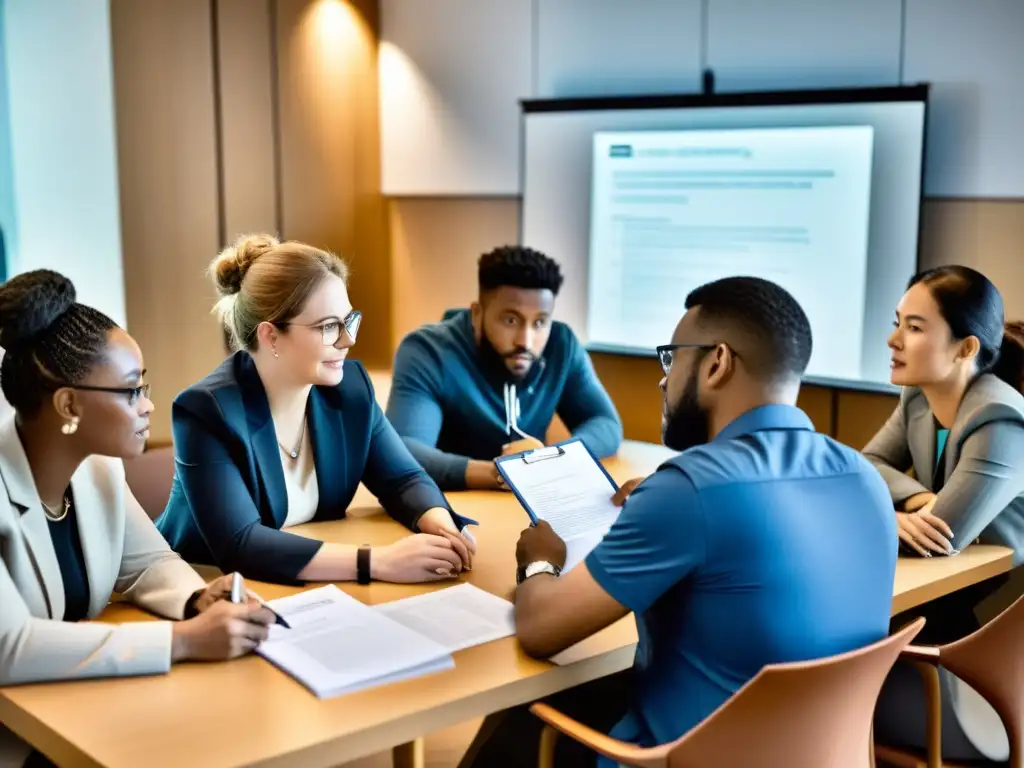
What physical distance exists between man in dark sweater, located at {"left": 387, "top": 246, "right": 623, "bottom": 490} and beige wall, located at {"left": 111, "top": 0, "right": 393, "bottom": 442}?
1.91 metres

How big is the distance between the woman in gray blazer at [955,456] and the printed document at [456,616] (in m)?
0.85

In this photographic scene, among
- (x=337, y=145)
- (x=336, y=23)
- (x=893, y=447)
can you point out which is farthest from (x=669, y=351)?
(x=336, y=23)

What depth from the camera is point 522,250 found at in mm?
3246

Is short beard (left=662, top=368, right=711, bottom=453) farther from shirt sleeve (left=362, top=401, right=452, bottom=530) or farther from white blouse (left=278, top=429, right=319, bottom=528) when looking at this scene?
white blouse (left=278, top=429, right=319, bottom=528)

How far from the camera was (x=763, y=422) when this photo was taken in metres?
1.63

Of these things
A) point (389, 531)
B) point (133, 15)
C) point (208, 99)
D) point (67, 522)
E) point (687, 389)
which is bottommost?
point (389, 531)

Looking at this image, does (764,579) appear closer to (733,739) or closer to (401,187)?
(733,739)

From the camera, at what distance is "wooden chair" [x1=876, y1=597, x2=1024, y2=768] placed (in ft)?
6.08

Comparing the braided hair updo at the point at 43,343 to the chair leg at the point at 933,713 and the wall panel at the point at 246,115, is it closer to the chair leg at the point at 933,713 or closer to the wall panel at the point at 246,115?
the chair leg at the point at 933,713

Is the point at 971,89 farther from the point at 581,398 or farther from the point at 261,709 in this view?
the point at 261,709

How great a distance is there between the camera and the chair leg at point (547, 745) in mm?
1665

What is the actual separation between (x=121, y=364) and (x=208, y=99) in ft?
10.8

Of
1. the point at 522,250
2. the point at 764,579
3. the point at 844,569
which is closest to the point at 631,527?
the point at 764,579

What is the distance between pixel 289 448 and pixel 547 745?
0.96m
